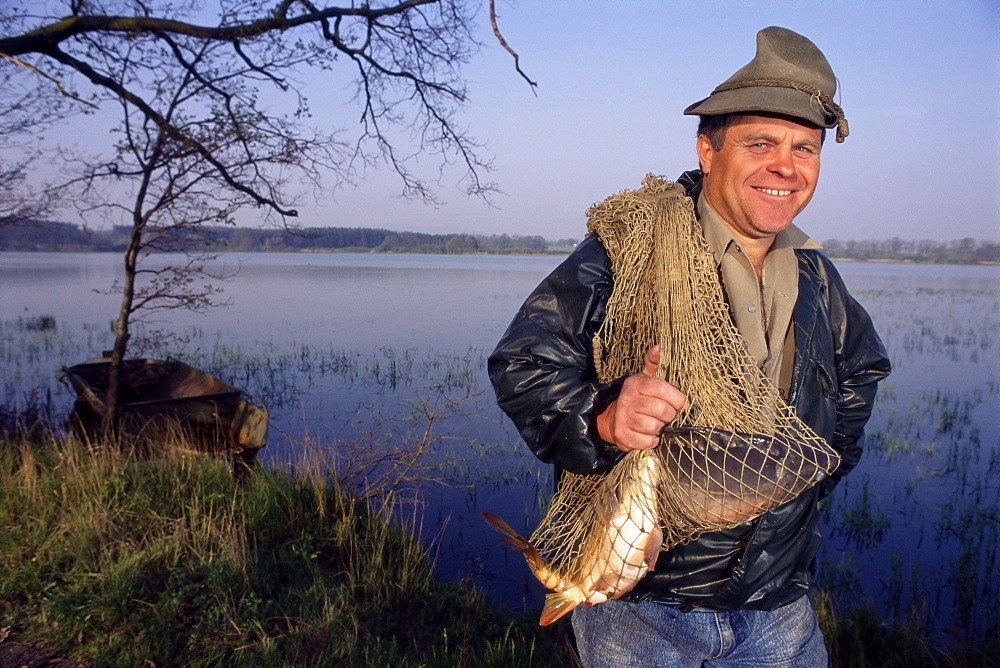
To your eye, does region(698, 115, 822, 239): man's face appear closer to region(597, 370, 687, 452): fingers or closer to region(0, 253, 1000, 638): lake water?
region(597, 370, 687, 452): fingers

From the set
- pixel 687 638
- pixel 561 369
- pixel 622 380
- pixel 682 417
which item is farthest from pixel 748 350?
pixel 687 638

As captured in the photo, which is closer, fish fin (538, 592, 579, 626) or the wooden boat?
fish fin (538, 592, 579, 626)

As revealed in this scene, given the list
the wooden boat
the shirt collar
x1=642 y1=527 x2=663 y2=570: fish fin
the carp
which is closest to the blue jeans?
the carp

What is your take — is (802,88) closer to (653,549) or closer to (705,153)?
(705,153)

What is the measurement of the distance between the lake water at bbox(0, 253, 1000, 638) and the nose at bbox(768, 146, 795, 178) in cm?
461

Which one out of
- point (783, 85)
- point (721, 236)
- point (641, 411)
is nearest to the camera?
point (641, 411)

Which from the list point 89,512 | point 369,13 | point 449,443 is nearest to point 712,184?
point 89,512

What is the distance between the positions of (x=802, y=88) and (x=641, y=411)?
4.04ft

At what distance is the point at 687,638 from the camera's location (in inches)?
90.0

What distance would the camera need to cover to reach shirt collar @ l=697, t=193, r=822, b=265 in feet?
7.73

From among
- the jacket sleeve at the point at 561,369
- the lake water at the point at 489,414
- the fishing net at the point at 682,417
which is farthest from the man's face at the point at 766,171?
the lake water at the point at 489,414

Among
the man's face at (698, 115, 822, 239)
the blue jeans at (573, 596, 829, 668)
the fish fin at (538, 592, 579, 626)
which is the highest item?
the man's face at (698, 115, 822, 239)

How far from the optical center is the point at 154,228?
27.7 ft

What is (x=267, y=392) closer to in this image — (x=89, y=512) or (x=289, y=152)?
(x=289, y=152)
